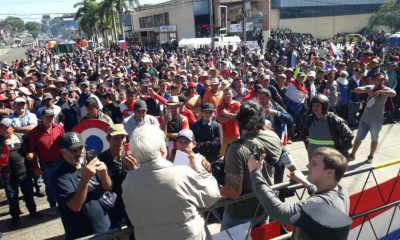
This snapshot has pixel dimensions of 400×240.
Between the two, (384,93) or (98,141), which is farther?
(384,93)

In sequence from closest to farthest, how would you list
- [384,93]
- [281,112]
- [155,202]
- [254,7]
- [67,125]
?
1. [155,202]
2. [281,112]
3. [384,93]
4. [67,125]
5. [254,7]

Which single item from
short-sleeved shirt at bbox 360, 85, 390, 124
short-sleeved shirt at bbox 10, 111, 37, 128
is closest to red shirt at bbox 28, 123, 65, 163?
short-sleeved shirt at bbox 10, 111, 37, 128

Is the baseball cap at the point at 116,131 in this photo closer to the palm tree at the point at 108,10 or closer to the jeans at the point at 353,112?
the jeans at the point at 353,112

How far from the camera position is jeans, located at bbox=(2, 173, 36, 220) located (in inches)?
219

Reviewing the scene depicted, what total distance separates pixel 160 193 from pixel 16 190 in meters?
4.28

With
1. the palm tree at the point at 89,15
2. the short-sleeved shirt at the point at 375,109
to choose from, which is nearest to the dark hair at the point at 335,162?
the short-sleeved shirt at the point at 375,109

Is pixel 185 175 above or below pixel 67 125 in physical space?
above

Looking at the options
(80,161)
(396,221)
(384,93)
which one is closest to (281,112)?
(384,93)

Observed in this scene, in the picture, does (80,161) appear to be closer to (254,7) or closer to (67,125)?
(67,125)

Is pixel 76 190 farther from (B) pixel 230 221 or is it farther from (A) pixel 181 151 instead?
(B) pixel 230 221

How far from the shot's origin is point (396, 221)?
4082mm

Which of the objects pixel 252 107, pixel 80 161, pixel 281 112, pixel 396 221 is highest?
pixel 252 107

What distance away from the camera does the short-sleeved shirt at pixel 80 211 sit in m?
2.96

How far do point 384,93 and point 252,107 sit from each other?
4531 mm
